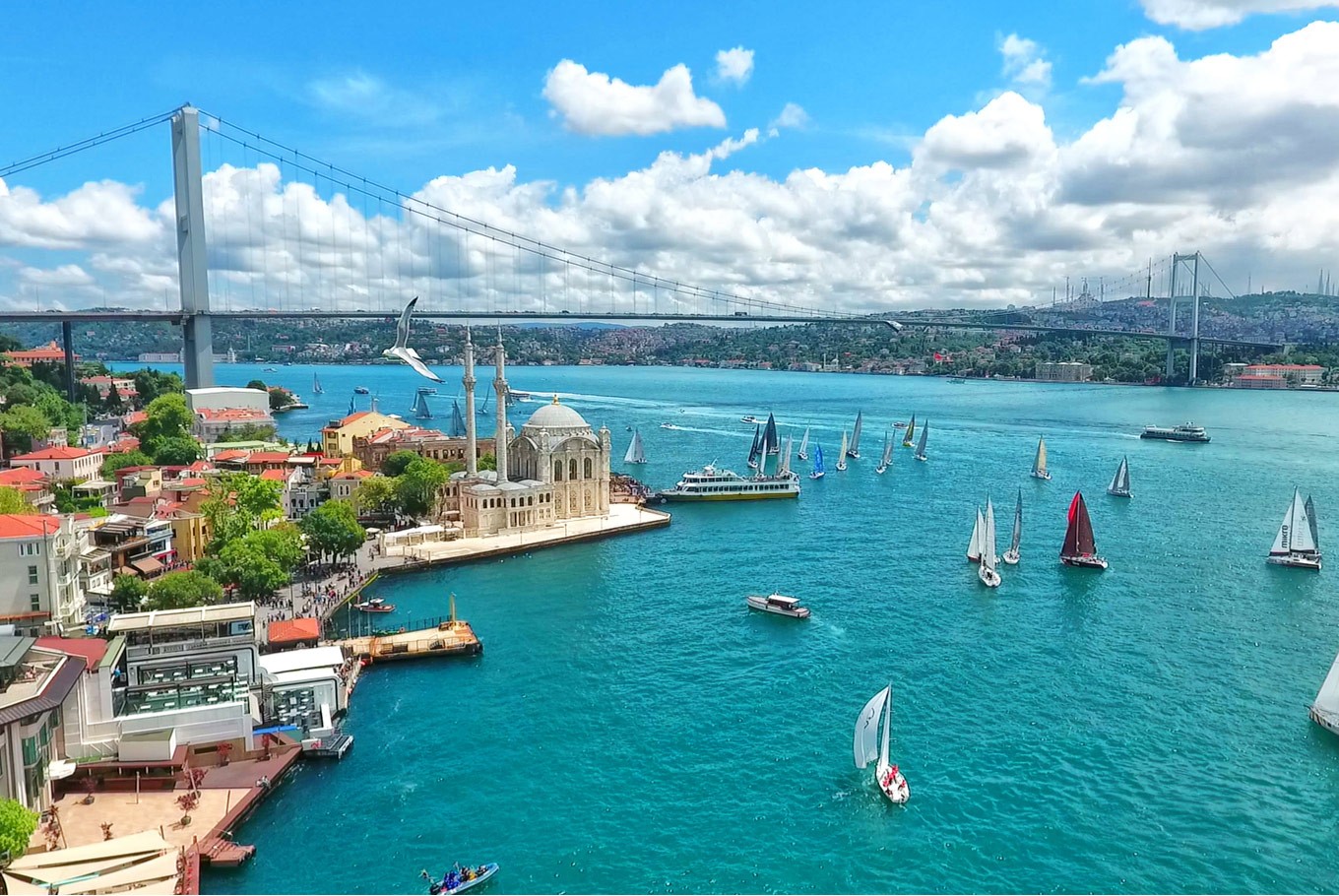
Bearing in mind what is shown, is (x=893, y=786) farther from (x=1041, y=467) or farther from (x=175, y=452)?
(x=1041, y=467)

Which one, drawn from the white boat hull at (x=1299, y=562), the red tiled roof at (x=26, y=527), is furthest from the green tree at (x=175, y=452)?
the white boat hull at (x=1299, y=562)

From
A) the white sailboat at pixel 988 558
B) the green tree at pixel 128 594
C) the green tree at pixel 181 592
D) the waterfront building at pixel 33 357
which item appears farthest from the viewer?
the waterfront building at pixel 33 357

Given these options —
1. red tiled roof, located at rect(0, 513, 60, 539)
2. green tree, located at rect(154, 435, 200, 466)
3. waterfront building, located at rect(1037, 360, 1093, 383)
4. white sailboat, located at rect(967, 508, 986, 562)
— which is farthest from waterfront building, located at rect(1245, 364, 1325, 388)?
red tiled roof, located at rect(0, 513, 60, 539)

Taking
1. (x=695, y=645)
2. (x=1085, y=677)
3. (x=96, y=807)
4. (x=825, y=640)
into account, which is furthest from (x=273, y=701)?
(x=1085, y=677)

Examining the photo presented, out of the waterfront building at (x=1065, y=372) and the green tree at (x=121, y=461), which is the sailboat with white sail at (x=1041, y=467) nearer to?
the green tree at (x=121, y=461)

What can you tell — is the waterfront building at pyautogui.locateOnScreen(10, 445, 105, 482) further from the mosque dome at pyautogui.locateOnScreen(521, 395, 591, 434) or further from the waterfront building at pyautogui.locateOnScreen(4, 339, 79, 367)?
the waterfront building at pyautogui.locateOnScreen(4, 339, 79, 367)
